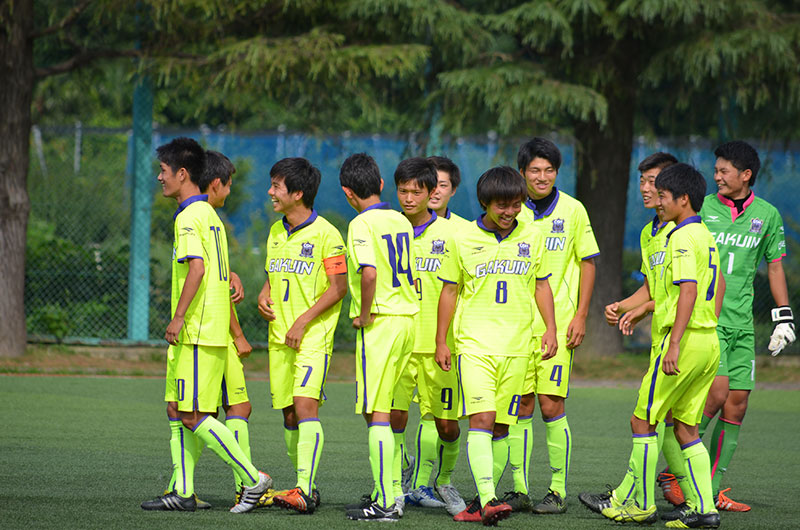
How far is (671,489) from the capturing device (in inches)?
256

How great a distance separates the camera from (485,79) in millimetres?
13188

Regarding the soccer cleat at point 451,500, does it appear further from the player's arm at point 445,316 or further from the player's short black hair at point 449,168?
the player's short black hair at point 449,168

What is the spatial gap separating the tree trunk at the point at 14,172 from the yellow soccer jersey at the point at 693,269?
32.0 ft

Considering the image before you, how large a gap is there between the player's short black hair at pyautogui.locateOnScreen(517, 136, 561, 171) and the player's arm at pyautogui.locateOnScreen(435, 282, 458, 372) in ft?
3.72

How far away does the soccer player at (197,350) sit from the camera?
5.67 metres

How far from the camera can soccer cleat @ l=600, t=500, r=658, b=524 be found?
568 cm

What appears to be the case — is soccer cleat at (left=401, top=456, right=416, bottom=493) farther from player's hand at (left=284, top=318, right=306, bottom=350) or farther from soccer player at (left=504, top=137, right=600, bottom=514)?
player's hand at (left=284, top=318, right=306, bottom=350)

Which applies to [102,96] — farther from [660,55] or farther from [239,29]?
[660,55]

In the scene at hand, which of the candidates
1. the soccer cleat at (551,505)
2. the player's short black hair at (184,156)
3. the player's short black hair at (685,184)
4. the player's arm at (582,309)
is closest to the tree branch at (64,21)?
the player's short black hair at (184,156)

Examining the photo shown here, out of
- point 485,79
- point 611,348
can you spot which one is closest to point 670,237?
point 485,79

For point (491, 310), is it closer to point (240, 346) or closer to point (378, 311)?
point (378, 311)

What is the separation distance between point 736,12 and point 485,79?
3.41m

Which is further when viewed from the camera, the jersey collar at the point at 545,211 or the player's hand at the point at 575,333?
the jersey collar at the point at 545,211

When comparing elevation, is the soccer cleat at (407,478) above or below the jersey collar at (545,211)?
below
